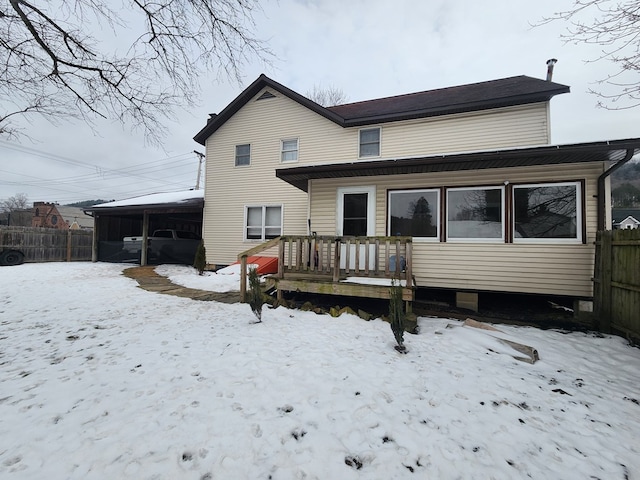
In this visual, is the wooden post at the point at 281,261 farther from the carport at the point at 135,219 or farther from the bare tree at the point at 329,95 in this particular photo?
the bare tree at the point at 329,95

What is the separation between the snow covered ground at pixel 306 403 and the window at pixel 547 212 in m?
2.11

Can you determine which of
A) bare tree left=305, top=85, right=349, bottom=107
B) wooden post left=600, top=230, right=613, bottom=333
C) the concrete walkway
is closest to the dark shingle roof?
wooden post left=600, top=230, right=613, bottom=333

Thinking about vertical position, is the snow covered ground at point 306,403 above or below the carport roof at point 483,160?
below

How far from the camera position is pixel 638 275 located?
164 inches

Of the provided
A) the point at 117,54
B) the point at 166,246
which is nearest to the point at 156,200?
the point at 166,246

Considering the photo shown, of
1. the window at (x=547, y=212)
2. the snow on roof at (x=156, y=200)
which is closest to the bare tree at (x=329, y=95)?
the snow on roof at (x=156, y=200)

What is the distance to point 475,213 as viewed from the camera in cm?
636

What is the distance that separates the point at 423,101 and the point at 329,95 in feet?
52.4

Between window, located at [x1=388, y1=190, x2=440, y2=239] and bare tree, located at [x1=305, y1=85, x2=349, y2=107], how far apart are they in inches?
800

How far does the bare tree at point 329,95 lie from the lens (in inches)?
951

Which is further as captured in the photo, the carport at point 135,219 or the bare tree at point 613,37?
the carport at point 135,219

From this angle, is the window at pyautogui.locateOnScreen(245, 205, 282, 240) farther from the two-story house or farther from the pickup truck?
the pickup truck

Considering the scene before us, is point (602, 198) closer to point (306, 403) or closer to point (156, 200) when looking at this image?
point (306, 403)

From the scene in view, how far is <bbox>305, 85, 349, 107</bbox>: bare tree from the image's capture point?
24.2m
